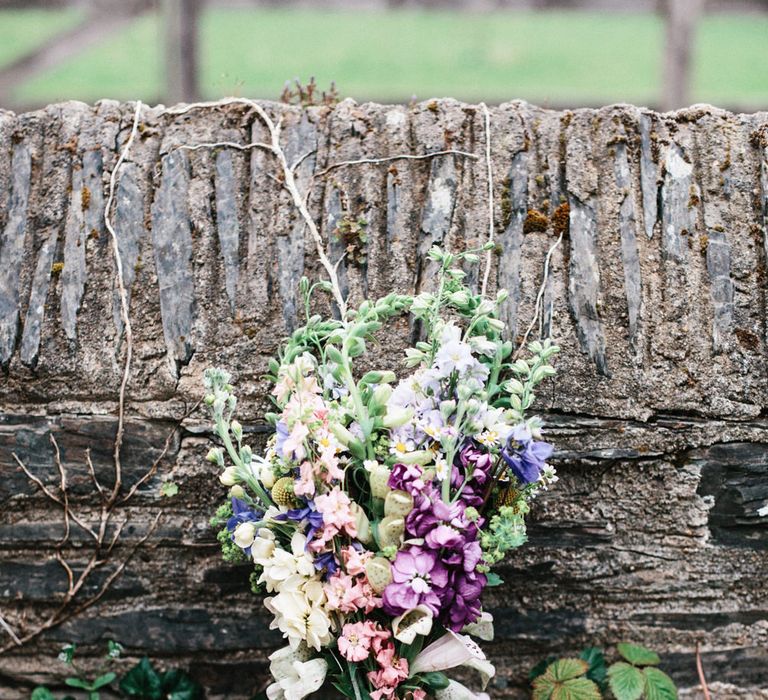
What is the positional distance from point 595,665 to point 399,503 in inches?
36.6

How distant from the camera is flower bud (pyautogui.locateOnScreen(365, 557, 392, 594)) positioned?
1.74 meters

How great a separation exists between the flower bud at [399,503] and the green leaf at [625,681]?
85 centimetres

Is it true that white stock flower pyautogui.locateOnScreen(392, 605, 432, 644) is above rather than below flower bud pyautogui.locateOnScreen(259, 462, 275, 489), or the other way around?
below

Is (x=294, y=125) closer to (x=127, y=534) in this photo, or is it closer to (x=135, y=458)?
(x=135, y=458)

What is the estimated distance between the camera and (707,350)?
221 cm

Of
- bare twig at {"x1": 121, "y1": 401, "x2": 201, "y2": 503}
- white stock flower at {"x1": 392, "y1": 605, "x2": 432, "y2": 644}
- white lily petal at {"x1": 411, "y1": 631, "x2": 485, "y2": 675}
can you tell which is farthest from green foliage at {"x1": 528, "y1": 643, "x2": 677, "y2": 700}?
bare twig at {"x1": 121, "y1": 401, "x2": 201, "y2": 503}

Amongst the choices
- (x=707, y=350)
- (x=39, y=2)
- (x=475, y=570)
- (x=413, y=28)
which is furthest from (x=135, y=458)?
(x=413, y=28)

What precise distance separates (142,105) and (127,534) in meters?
1.17

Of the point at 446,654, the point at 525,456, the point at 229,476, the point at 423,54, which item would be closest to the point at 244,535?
the point at 229,476

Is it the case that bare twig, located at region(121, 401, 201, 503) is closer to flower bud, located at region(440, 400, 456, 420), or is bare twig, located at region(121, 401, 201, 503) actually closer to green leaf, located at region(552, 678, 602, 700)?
flower bud, located at region(440, 400, 456, 420)

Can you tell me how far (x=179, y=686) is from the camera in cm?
234

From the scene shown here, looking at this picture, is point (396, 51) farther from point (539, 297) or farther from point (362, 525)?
point (362, 525)

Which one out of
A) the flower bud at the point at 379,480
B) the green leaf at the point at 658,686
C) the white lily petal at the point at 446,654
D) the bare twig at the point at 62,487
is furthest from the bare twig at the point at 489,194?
the bare twig at the point at 62,487

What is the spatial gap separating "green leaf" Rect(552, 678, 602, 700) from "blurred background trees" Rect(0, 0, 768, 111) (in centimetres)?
429
